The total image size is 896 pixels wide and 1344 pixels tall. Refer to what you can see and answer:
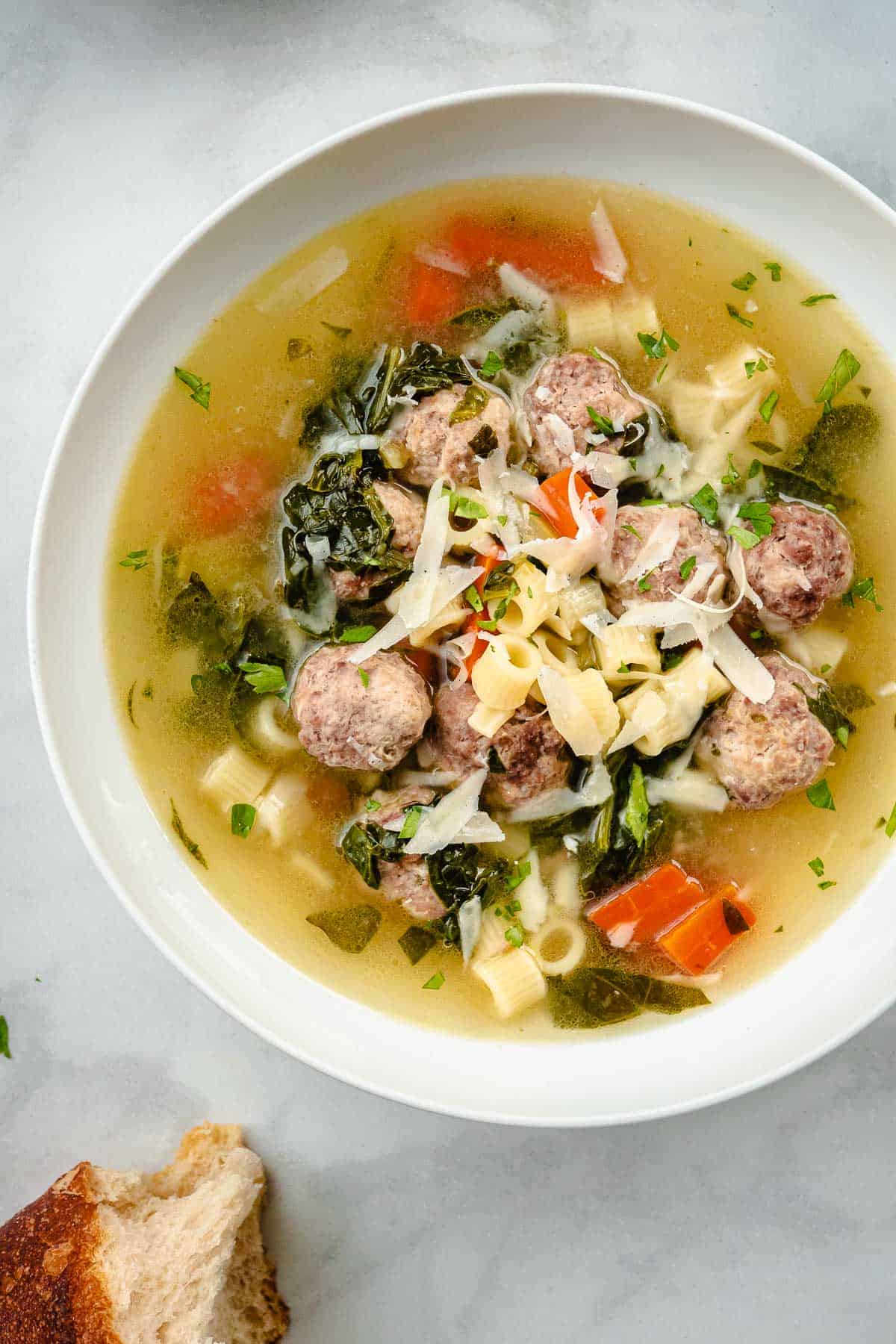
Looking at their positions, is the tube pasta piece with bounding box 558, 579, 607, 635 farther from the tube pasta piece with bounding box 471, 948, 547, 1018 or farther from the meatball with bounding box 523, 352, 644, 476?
the tube pasta piece with bounding box 471, 948, 547, 1018

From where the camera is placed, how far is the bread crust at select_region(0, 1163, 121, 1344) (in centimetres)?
310

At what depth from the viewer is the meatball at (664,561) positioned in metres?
3.04

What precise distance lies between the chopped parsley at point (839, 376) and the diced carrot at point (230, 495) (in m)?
1.78

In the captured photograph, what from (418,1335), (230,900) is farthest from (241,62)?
(418,1335)

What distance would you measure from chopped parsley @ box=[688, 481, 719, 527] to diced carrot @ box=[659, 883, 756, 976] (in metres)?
1.22

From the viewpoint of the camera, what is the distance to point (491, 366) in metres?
3.22

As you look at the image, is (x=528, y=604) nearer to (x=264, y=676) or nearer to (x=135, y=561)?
(x=264, y=676)

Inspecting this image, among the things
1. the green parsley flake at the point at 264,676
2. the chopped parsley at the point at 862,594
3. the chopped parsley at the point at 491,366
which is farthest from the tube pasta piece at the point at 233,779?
the chopped parsley at the point at 862,594

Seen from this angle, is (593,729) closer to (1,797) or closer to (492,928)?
(492,928)

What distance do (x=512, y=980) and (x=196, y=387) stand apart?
210 centimetres

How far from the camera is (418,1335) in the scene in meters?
3.56

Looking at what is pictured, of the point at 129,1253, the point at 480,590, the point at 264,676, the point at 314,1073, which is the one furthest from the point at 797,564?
the point at 129,1253

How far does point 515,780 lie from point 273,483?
1.21 meters

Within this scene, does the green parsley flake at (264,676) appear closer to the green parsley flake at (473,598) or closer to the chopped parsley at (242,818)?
the chopped parsley at (242,818)
